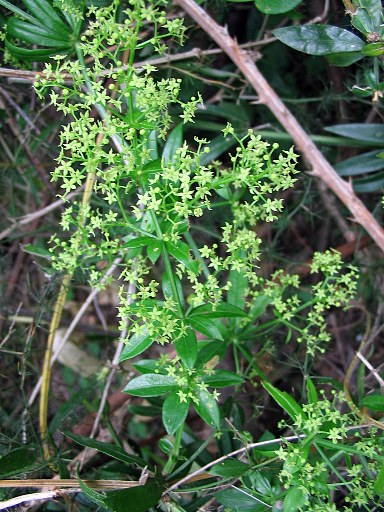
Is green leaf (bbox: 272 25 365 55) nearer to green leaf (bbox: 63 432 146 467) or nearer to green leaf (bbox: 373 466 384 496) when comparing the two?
green leaf (bbox: 373 466 384 496)

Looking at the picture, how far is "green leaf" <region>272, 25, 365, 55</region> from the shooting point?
199cm

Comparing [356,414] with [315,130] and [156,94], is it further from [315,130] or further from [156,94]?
[315,130]

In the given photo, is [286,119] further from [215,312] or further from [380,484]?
[380,484]

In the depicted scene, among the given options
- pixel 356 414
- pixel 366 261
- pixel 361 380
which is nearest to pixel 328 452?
pixel 356 414

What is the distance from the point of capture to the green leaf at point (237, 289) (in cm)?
212

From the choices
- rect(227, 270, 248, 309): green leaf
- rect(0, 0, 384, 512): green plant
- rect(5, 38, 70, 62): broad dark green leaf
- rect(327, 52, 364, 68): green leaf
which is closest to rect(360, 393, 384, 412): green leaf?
rect(0, 0, 384, 512): green plant

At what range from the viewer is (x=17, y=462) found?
192 centimetres

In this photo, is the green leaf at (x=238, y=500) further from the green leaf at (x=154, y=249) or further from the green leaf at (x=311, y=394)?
the green leaf at (x=154, y=249)

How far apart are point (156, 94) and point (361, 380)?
1233 millimetres

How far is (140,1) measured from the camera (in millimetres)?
1472

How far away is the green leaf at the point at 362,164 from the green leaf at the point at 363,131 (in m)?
0.07

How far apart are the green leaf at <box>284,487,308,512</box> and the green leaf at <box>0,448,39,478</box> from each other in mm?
862

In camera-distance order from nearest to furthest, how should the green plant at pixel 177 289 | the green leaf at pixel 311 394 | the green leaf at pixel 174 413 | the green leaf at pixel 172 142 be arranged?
the green plant at pixel 177 289
the green leaf at pixel 174 413
the green leaf at pixel 311 394
the green leaf at pixel 172 142

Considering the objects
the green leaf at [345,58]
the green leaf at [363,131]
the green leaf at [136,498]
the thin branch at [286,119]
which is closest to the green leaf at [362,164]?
the green leaf at [363,131]
